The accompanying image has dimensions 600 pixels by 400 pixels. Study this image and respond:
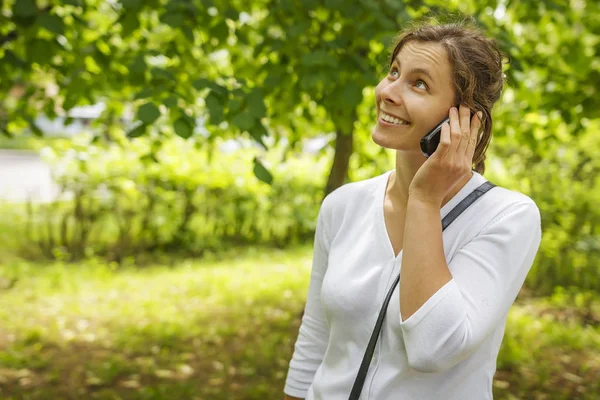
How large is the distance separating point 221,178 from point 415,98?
22.2 feet

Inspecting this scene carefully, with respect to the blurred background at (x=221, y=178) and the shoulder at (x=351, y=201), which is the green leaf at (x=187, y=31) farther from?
the shoulder at (x=351, y=201)

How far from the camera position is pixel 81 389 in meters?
4.15

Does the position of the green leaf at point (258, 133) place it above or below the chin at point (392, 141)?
below

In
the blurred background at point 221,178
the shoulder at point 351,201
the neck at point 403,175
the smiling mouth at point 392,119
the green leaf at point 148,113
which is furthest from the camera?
the blurred background at point 221,178

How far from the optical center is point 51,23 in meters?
2.92

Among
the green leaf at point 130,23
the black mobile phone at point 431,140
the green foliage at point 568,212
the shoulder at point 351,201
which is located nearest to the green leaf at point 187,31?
the green leaf at point 130,23

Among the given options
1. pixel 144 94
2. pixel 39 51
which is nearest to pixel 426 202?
pixel 144 94

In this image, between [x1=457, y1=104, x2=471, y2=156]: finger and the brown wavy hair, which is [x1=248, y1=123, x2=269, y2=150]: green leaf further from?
[x1=457, y1=104, x2=471, y2=156]: finger

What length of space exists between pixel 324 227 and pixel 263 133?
1238 mm

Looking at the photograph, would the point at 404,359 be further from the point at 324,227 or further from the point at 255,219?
the point at 255,219

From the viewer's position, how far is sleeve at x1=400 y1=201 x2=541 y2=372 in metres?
1.29

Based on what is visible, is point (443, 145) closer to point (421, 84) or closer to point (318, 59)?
point (421, 84)

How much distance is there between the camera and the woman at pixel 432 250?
1.32 meters

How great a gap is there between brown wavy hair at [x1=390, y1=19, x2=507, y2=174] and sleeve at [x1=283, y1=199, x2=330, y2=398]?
56 centimetres
